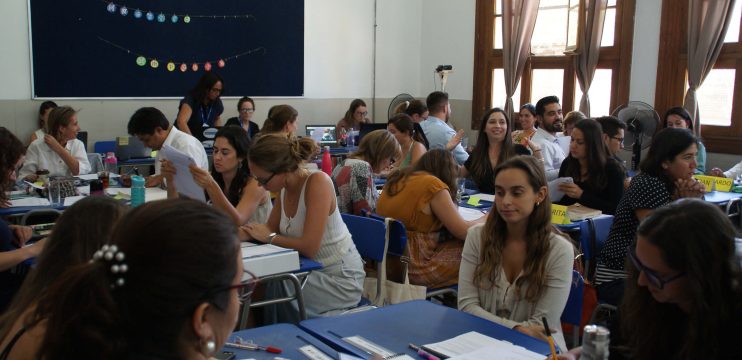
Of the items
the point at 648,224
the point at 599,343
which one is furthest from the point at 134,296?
the point at 648,224

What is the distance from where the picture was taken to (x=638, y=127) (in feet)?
23.0

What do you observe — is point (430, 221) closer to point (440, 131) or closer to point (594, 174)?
point (594, 174)

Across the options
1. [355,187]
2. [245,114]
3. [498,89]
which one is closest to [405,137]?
[355,187]

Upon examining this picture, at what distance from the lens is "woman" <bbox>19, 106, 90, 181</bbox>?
547cm

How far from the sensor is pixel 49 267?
1.72 m

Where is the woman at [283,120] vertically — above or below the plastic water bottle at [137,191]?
above

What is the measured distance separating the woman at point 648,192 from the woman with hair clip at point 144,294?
2.72m

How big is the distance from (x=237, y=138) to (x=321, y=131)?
4.95 metres

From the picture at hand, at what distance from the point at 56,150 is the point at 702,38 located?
6360mm

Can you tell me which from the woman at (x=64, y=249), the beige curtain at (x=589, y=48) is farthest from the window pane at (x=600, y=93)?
the woman at (x=64, y=249)

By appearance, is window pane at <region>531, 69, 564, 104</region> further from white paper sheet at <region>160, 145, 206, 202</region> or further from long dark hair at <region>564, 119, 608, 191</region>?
white paper sheet at <region>160, 145, 206, 202</region>

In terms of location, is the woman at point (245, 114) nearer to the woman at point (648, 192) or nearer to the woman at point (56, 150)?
the woman at point (56, 150)

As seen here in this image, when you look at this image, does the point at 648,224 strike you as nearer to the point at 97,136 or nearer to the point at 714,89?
the point at 714,89

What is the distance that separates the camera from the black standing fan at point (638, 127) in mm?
6875
